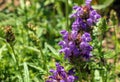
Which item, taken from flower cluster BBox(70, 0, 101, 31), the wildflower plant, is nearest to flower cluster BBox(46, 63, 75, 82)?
the wildflower plant

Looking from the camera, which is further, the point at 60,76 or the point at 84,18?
the point at 84,18

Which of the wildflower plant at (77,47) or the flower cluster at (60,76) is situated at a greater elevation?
the wildflower plant at (77,47)

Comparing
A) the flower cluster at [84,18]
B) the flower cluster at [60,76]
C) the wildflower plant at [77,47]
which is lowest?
the flower cluster at [60,76]

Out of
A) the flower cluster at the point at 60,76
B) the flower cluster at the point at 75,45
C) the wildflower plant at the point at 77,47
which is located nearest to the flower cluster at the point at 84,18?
the wildflower plant at the point at 77,47

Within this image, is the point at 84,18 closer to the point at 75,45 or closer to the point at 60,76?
the point at 75,45

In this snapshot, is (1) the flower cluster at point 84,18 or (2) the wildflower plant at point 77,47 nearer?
(2) the wildflower plant at point 77,47

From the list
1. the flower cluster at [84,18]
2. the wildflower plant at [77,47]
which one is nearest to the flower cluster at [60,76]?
the wildflower plant at [77,47]

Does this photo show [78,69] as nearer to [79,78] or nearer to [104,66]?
[79,78]

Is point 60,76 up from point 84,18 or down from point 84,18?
down

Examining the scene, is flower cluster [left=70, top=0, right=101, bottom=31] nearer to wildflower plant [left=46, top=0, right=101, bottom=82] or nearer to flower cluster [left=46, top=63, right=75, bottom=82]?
wildflower plant [left=46, top=0, right=101, bottom=82]

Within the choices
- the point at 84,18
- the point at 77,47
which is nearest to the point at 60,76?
the point at 77,47

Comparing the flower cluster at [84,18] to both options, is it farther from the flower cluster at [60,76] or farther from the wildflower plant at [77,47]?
the flower cluster at [60,76]
